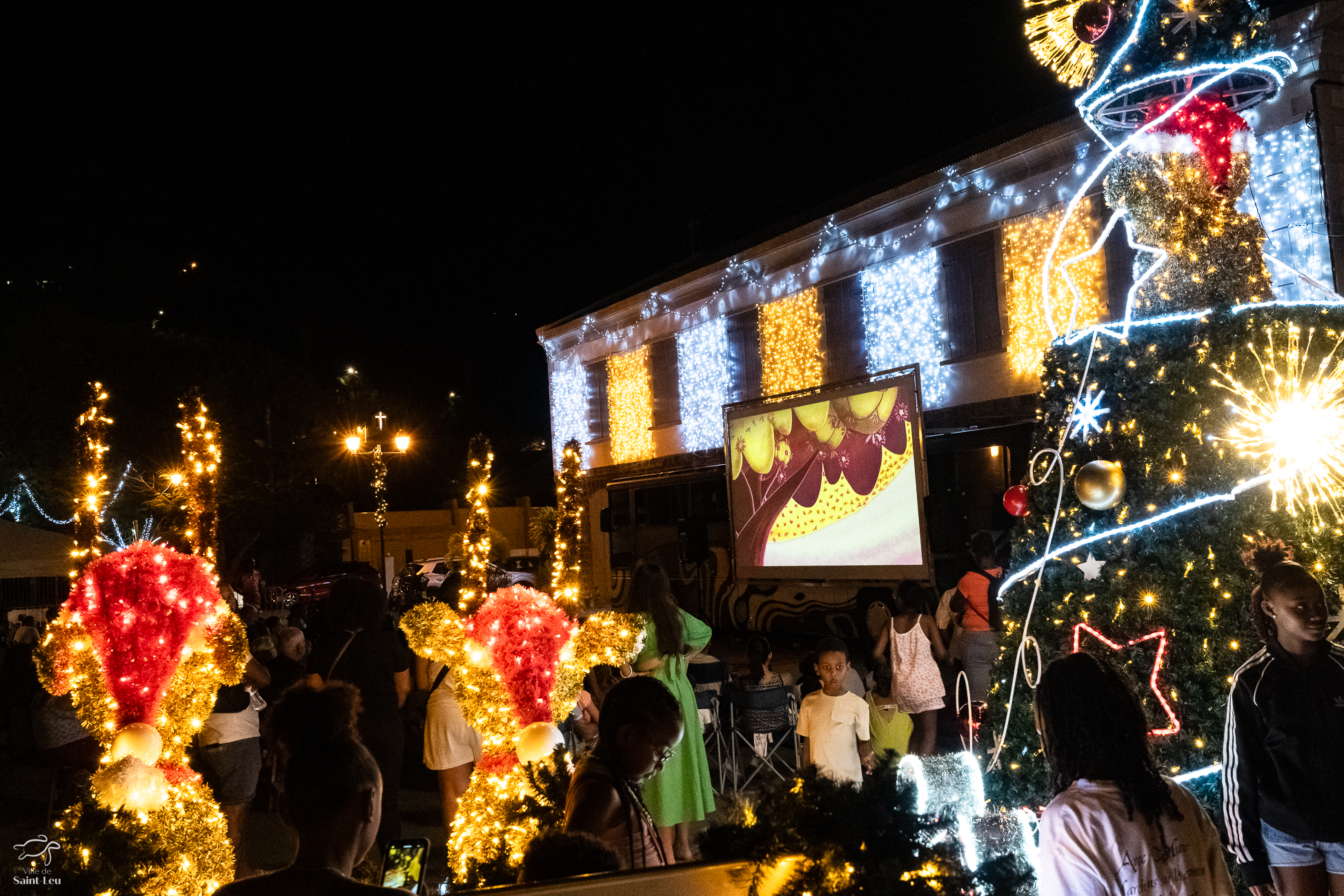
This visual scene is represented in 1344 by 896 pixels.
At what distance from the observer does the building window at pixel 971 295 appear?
44.8 feet

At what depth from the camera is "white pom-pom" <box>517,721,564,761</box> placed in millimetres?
4574

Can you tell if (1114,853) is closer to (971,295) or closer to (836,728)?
(836,728)

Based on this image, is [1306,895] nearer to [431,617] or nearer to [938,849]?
[938,849]

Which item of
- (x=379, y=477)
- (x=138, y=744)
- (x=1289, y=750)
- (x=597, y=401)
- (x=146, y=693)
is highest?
(x=379, y=477)

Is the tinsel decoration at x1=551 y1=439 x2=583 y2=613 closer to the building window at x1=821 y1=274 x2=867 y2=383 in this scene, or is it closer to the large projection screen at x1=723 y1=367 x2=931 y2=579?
the large projection screen at x1=723 y1=367 x2=931 y2=579

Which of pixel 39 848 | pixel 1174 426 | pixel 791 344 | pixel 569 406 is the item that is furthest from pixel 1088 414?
pixel 569 406

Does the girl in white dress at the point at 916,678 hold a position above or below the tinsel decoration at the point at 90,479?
below

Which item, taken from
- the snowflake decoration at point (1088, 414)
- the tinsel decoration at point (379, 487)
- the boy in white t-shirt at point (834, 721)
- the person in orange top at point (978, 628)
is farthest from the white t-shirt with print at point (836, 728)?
the tinsel decoration at point (379, 487)

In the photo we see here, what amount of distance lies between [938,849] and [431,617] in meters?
3.47

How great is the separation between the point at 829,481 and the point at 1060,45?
416 inches

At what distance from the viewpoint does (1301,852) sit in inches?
131

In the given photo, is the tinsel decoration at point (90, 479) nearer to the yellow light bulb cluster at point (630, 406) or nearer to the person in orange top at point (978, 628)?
the person in orange top at point (978, 628)

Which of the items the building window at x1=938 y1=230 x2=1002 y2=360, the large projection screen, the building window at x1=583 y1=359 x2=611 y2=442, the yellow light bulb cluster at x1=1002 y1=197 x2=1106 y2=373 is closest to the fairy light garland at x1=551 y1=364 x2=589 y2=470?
the building window at x1=583 y1=359 x2=611 y2=442

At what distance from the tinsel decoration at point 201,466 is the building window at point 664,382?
42.5ft
